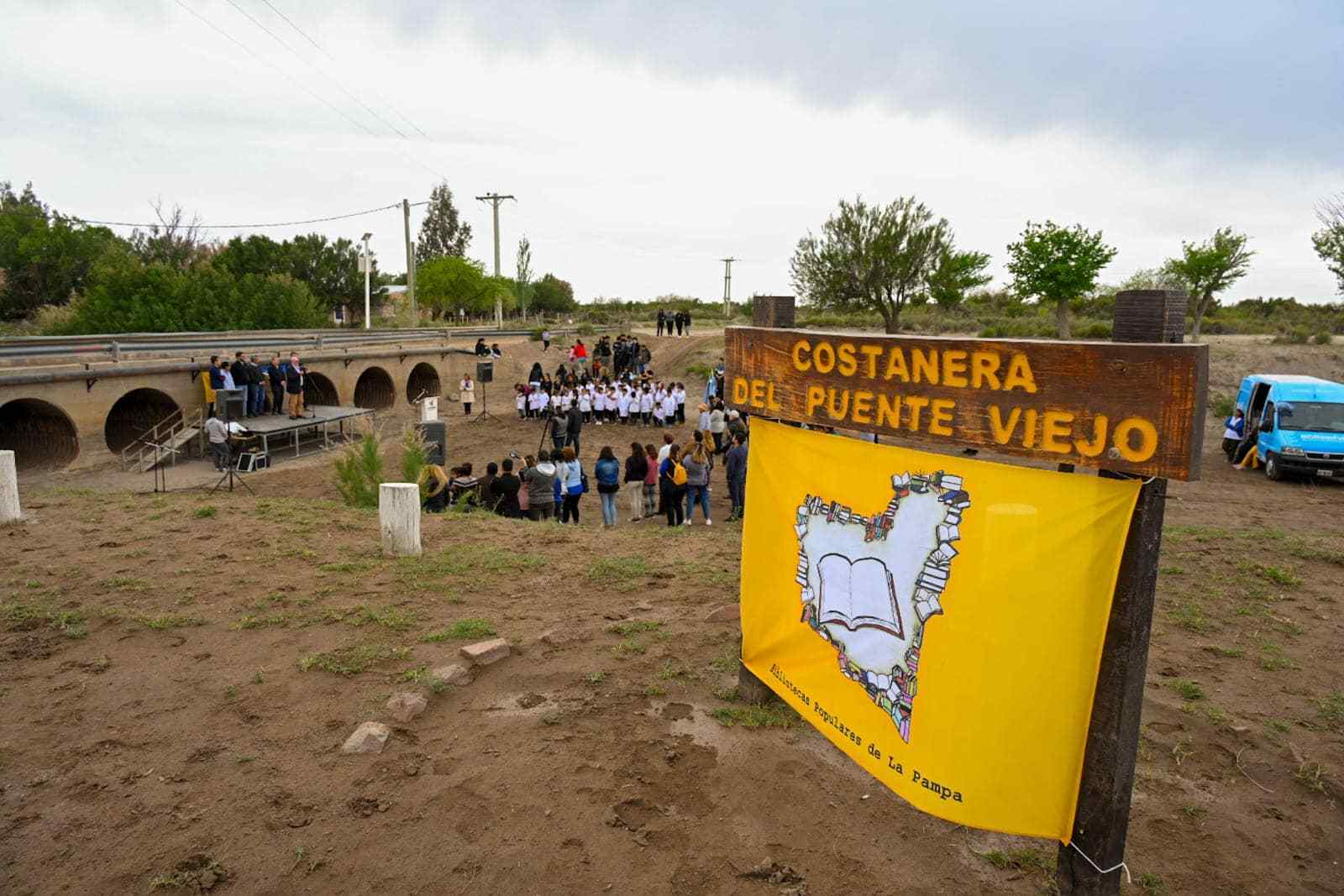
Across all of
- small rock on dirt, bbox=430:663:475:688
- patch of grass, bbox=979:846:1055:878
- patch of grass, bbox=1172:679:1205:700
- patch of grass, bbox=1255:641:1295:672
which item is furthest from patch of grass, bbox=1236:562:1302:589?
small rock on dirt, bbox=430:663:475:688

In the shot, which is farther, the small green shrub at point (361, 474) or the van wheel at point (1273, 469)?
the van wheel at point (1273, 469)

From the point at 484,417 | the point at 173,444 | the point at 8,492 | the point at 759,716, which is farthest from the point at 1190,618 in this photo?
the point at 484,417

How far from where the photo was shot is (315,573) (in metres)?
8.51

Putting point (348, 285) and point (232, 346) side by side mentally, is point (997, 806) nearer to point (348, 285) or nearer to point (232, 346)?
point (232, 346)

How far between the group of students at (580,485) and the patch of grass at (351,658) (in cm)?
601

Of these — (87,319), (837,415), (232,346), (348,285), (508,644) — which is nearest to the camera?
(837,415)

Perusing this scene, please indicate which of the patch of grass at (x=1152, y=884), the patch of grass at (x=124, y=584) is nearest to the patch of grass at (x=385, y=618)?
the patch of grass at (x=124, y=584)

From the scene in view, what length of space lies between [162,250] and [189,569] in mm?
63289

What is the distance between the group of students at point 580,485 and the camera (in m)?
12.8

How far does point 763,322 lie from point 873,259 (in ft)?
135

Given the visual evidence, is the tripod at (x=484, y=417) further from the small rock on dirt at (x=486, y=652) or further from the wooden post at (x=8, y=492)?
the small rock on dirt at (x=486, y=652)

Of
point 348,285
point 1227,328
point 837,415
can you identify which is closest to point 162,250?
point 348,285

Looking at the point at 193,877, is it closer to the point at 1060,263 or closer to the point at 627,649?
the point at 627,649

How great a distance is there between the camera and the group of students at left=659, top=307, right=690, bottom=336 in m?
47.6
